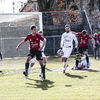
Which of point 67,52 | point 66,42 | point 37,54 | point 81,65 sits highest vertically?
point 66,42

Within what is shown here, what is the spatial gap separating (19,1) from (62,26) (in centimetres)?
721

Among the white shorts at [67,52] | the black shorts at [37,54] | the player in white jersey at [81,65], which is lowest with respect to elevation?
the player in white jersey at [81,65]

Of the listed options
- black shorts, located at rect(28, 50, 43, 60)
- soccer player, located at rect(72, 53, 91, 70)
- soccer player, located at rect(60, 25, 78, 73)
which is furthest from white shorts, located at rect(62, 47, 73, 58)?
black shorts, located at rect(28, 50, 43, 60)

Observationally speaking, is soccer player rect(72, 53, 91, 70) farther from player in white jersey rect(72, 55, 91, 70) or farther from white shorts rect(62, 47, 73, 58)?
white shorts rect(62, 47, 73, 58)

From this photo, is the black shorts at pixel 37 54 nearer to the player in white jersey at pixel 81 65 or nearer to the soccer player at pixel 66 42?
the soccer player at pixel 66 42

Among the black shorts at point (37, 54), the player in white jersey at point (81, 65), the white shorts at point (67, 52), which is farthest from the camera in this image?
the player in white jersey at point (81, 65)

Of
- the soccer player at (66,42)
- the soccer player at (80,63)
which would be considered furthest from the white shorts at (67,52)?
the soccer player at (80,63)

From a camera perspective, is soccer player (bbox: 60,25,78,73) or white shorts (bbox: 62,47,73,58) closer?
soccer player (bbox: 60,25,78,73)

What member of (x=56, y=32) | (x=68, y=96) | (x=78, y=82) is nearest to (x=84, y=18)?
(x=56, y=32)

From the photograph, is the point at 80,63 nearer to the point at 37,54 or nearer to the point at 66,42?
the point at 66,42

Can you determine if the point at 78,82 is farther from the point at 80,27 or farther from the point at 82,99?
the point at 80,27

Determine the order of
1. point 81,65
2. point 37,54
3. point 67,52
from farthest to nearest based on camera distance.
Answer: point 81,65, point 67,52, point 37,54

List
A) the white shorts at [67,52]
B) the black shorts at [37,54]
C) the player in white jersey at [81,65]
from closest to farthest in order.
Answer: the black shorts at [37,54]
the white shorts at [67,52]
the player in white jersey at [81,65]

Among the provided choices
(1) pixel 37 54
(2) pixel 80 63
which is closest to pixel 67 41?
(2) pixel 80 63
